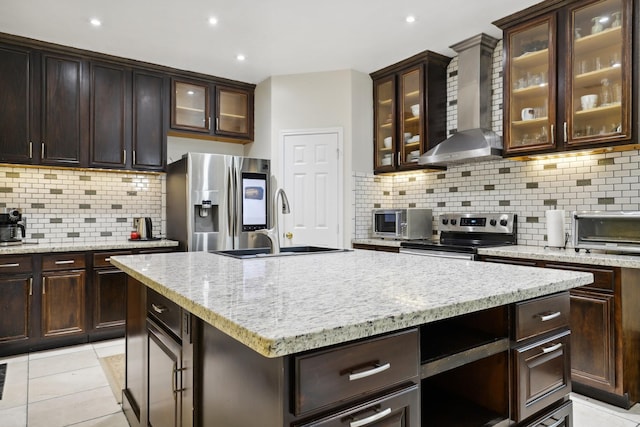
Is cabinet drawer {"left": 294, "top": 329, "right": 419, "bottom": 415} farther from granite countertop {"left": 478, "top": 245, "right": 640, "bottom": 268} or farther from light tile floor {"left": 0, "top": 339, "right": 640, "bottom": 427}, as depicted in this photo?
granite countertop {"left": 478, "top": 245, "right": 640, "bottom": 268}

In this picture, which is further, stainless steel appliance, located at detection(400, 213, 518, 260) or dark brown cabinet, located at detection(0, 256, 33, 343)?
stainless steel appliance, located at detection(400, 213, 518, 260)

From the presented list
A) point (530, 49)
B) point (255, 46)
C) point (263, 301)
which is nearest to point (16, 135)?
point (255, 46)

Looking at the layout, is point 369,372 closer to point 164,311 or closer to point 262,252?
point 164,311

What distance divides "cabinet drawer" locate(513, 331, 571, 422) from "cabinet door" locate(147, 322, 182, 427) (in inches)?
45.1

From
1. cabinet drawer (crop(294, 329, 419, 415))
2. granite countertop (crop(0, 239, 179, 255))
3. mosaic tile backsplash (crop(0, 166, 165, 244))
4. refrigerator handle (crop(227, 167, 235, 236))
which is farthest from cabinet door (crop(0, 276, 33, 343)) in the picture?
cabinet drawer (crop(294, 329, 419, 415))

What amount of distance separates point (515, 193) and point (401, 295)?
121 inches

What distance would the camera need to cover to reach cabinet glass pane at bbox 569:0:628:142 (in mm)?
2832

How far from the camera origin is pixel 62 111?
391 cm

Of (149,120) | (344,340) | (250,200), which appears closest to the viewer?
(344,340)

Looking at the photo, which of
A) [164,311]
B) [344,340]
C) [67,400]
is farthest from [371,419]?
[67,400]

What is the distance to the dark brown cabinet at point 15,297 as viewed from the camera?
3.34 metres

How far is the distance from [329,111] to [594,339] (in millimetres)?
3327

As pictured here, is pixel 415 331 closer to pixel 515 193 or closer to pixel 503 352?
pixel 503 352

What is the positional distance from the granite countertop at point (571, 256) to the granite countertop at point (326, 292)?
3.87 ft
